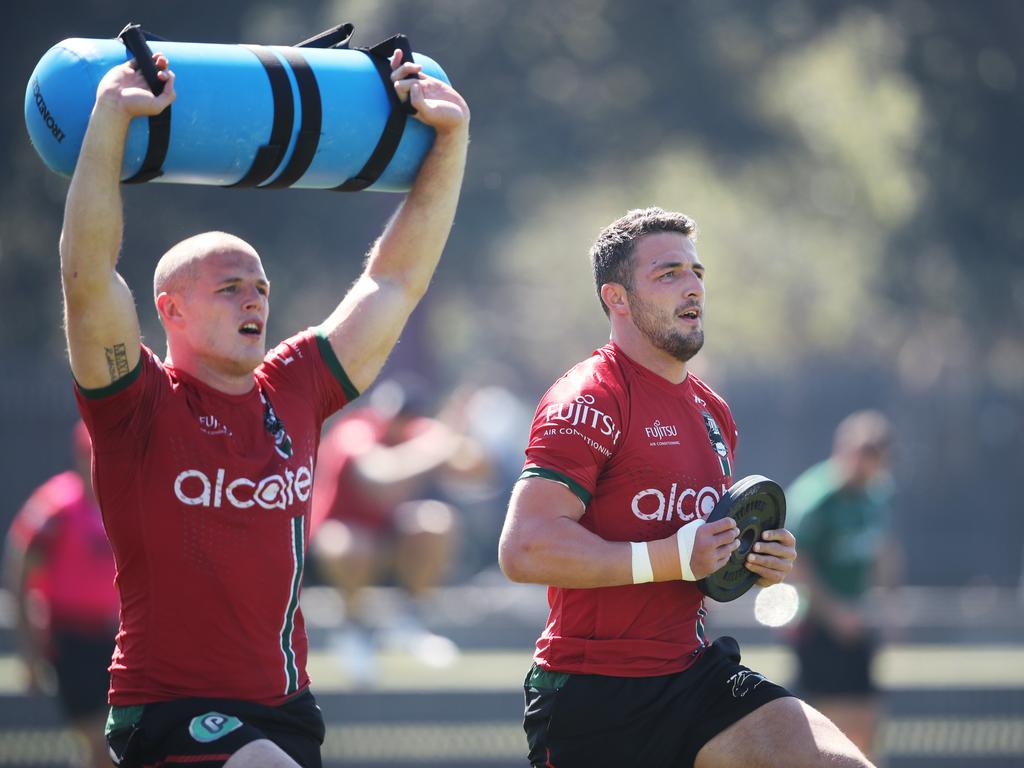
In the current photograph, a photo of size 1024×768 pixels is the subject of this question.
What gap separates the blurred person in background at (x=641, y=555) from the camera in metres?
4.52

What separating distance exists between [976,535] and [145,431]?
16843 millimetres

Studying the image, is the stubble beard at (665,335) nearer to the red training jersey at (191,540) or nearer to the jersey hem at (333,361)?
the jersey hem at (333,361)

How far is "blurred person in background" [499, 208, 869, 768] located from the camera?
4516 mm

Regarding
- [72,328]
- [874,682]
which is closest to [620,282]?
[72,328]

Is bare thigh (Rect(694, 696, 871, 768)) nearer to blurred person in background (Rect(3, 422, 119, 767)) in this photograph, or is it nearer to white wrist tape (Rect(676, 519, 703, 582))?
white wrist tape (Rect(676, 519, 703, 582))

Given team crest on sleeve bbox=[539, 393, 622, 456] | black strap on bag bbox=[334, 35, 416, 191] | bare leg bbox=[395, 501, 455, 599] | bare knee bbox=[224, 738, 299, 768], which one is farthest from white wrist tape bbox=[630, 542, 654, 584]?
bare leg bbox=[395, 501, 455, 599]

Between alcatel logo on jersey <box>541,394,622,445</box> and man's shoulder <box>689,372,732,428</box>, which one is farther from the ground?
man's shoulder <box>689,372,732,428</box>

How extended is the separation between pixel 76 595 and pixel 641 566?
17.1 ft

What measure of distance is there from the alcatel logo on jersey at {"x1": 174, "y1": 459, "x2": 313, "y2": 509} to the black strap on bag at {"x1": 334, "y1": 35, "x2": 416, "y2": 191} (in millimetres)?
957

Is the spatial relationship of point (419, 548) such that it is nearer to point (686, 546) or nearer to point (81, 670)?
point (81, 670)

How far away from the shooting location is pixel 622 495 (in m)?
4.72

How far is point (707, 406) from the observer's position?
5.11 m

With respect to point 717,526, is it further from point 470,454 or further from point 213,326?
point 470,454

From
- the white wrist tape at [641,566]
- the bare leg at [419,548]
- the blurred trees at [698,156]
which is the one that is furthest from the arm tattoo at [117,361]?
the blurred trees at [698,156]
